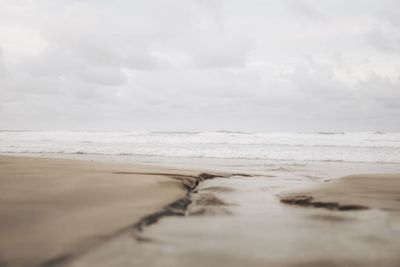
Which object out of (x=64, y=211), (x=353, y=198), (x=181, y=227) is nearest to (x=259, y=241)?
(x=181, y=227)

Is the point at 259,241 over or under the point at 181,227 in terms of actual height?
under

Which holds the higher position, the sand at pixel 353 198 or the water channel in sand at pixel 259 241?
the sand at pixel 353 198

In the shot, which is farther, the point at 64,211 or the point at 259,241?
the point at 64,211

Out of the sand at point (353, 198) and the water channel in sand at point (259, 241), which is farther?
the sand at point (353, 198)

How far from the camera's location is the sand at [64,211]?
4.90 feet

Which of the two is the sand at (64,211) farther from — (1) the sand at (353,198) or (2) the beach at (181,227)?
(1) the sand at (353,198)

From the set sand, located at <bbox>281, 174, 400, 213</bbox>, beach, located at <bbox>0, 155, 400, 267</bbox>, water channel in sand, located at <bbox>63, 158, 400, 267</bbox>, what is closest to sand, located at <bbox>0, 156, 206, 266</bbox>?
beach, located at <bbox>0, 155, 400, 267</bbox>

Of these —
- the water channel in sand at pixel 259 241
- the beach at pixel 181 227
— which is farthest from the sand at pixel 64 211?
the water channel in sand at pixel 259 241

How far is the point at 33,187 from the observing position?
2.82 metres

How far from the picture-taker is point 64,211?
7.07 feet

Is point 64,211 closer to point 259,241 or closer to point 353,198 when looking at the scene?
point 259,241

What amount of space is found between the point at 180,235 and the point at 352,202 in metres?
1.78

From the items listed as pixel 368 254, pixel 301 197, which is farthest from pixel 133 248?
pixel 301 197

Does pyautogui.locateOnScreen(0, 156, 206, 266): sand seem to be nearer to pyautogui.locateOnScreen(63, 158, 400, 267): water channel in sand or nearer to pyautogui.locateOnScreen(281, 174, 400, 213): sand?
pyautogui.locateOnScreen(63, 158, 400, 267): water channel in sand
